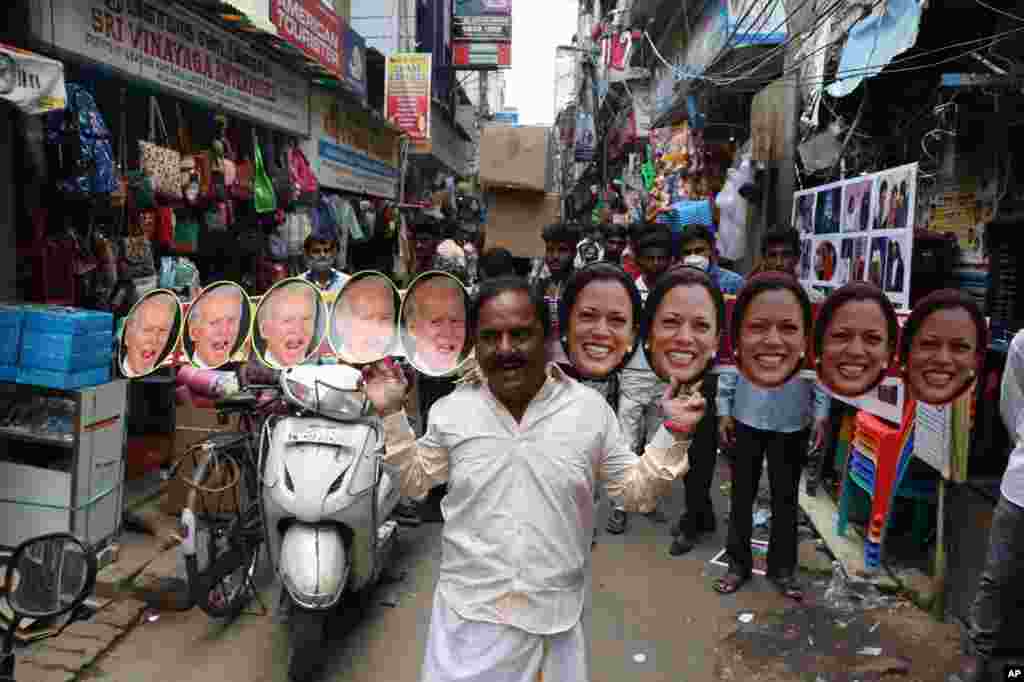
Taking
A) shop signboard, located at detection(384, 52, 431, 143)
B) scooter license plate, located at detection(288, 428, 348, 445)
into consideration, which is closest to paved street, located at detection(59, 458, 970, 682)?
scooter license plate, located at detection(288, 428, 348, 445)

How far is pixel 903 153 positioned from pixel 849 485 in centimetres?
256

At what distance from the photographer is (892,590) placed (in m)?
3.82

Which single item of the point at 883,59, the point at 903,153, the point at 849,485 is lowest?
the point at 849,485

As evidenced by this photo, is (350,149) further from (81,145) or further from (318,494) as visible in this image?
(318,494)

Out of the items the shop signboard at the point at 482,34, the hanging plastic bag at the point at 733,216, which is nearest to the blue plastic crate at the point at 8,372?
the hanging plastic bag at the point at 733,216

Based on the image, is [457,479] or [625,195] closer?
[457,479]

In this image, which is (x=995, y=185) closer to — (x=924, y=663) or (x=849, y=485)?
(x=849, y=485)

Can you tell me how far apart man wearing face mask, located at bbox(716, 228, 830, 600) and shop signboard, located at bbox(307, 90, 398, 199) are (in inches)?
259

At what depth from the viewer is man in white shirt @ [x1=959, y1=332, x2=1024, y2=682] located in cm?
271

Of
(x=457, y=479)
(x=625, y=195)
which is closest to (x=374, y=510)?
(x=457, y=479)

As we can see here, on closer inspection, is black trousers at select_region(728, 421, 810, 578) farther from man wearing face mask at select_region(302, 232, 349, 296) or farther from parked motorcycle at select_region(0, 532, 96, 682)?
parked motorcycle at select_region(0, 532, 96, 682)

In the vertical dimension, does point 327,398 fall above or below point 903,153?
below

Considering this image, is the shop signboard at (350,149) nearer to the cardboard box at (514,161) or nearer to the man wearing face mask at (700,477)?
the cardboard box at (514,161)

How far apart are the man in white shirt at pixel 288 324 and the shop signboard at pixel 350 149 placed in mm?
6874
